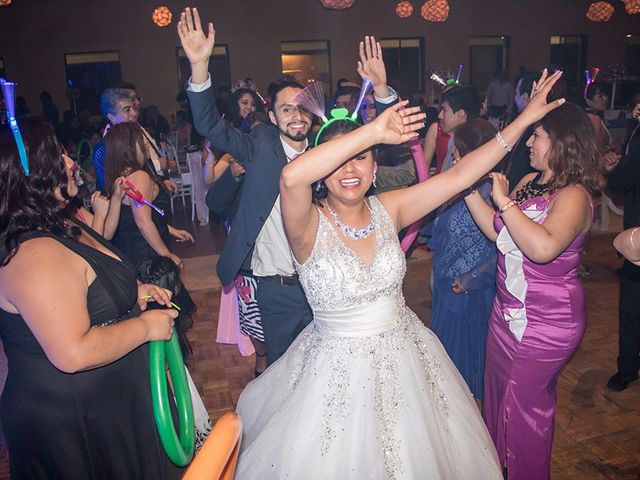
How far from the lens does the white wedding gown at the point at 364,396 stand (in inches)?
68.4

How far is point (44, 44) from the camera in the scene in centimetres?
1273

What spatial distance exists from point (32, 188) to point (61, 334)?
0.44 m

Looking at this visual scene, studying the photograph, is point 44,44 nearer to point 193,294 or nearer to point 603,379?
point 193,294

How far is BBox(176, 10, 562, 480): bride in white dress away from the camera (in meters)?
1.72

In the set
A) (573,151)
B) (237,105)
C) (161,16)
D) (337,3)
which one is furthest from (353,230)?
(161,16)

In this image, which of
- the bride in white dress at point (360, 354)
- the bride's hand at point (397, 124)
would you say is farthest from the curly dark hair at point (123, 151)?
the bride's hand at point (397, 124)

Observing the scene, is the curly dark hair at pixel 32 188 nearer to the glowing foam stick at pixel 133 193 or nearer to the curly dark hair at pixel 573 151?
the glowing foam stick at pixel 133 193

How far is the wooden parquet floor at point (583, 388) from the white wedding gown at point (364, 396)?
3.44 feet

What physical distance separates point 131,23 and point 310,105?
41.2ft

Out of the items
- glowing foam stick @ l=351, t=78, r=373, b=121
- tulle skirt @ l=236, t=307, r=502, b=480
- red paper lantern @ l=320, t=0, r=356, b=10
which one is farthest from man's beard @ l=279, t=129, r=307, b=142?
red paper lantern @ l=320, t=0, r=356, b=10

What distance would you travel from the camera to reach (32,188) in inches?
61.4

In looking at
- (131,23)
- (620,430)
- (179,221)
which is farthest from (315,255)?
(131,23)

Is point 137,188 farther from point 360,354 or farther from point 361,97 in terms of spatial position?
point 360,354

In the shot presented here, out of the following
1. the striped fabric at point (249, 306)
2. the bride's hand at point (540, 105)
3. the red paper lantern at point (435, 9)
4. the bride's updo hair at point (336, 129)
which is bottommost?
the striped fabric at point (249, 306)
